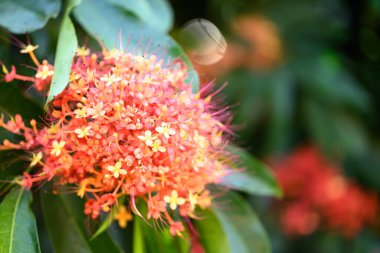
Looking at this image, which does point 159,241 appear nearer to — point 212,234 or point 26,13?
point 212,234

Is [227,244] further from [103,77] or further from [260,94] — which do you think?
[260,94]

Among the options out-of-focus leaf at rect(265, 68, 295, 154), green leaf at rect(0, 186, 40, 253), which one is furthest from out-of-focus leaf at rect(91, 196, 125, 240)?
out-of-focus leaf at rect(265, 68, 295, 154)

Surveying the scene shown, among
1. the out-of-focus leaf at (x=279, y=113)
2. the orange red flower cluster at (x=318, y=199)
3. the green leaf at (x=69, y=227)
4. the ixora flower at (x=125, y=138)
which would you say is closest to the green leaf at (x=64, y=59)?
the ixora flower at (x=125, y=138)

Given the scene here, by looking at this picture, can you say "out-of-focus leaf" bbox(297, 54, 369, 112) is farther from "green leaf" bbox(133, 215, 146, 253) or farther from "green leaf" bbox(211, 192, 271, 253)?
"green leaf" bbox(133, 215, 146, 253)

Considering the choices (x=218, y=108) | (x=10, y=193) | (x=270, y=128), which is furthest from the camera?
(x=270, y=128)

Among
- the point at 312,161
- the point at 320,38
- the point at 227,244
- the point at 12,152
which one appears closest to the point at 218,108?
the point at 227,244

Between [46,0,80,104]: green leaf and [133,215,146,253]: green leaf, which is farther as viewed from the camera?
[133,215,146,253]: green leaf
